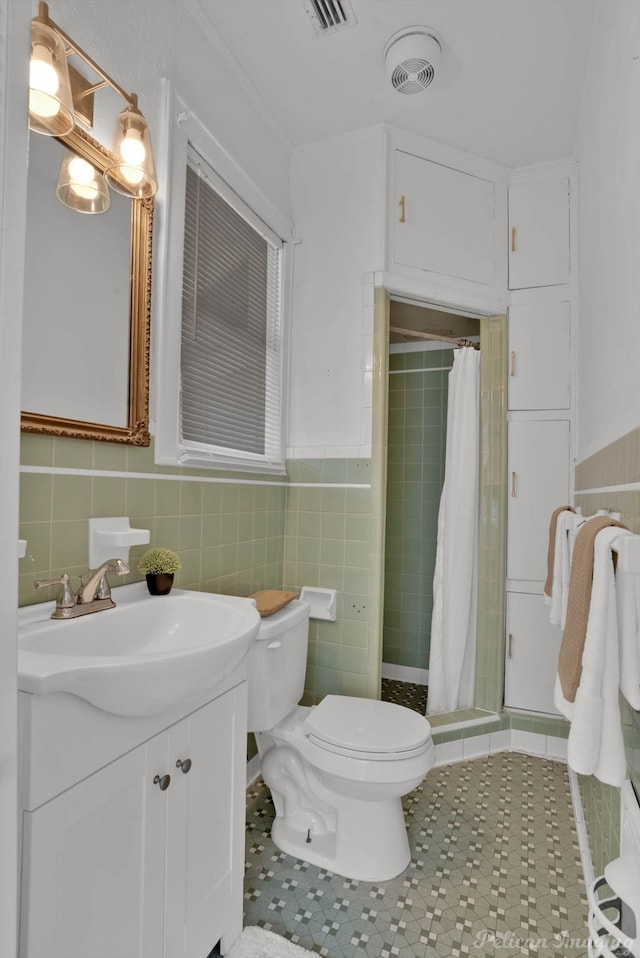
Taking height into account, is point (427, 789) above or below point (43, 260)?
below

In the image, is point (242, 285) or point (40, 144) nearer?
point (40, 144)

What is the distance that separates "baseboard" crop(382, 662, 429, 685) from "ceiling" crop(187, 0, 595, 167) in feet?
9.16

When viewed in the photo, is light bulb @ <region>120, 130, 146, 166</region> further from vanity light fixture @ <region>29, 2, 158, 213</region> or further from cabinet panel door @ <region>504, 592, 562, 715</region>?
cabinet panel door @ <region>504, 592, 562, 715</region>

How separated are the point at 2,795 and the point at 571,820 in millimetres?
2071

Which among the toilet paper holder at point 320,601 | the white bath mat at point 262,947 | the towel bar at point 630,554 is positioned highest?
the towel bar at point 630,554

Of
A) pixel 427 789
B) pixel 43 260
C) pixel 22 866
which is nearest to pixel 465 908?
pixel 427 789

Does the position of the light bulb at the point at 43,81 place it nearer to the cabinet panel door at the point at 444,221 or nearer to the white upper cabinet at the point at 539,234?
the cabinet panel door at the point at 444,221

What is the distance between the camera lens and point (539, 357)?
8.08 feet

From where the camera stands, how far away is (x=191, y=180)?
176 centimetres

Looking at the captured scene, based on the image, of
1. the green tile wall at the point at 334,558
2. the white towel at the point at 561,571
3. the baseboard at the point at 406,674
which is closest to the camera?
the white towel at the point at 561,571

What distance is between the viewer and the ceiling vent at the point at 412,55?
5.89 ft

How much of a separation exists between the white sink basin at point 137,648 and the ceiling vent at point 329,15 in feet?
6.21

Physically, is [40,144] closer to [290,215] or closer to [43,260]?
[43,260]

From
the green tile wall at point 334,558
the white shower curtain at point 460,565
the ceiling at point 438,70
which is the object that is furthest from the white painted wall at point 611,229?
the green tile wall at point 334,558
